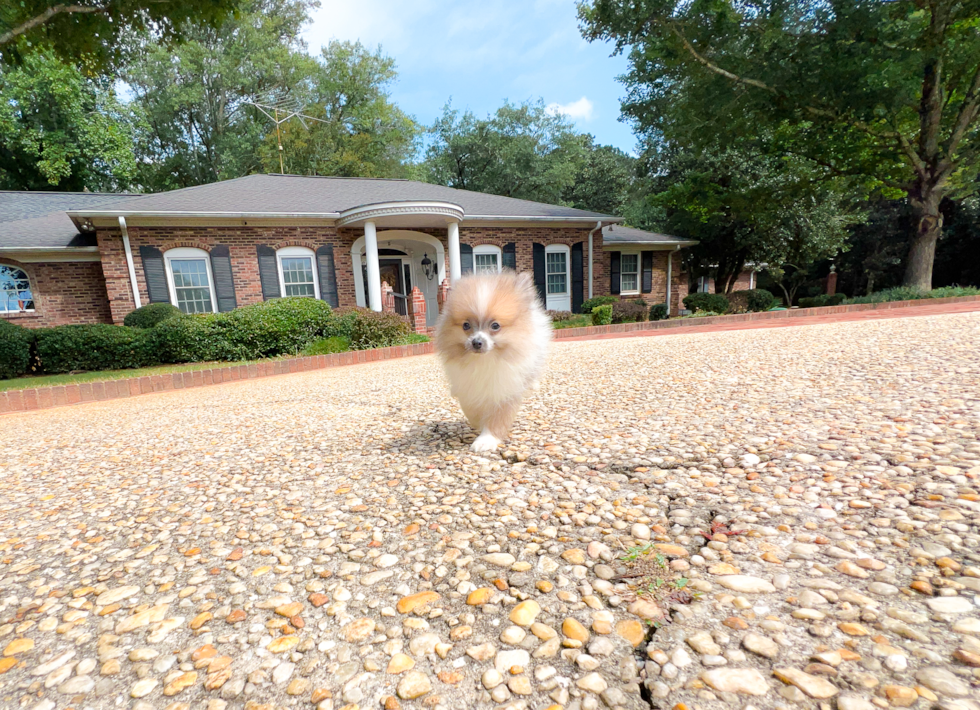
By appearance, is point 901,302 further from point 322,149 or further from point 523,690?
point 322,149

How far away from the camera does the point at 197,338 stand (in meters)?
10.4

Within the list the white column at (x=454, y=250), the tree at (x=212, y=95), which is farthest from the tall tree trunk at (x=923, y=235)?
the tree at (x=212, y=95)

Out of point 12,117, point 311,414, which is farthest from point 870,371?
point 12,117

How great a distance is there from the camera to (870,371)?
3.93m

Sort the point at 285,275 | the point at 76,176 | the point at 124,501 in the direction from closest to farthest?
the point at 124,501, the point at 285,275, the point at 76,176

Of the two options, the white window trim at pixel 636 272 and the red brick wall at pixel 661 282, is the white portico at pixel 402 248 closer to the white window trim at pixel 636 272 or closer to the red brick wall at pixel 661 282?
the red brick wall at pixel 661 282

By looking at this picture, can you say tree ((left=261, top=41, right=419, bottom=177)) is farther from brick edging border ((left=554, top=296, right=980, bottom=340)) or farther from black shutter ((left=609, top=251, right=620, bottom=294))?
brick edging border ((left=554, top=296, right=980, bottom=340))

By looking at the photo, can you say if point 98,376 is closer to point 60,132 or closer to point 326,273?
point 326,273

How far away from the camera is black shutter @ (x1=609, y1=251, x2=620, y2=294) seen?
18750mm

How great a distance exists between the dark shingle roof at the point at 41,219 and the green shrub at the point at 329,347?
9.81 meters

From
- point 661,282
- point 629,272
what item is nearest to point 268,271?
point 629,272

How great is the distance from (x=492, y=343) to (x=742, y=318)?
12726mm

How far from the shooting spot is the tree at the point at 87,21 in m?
7.73

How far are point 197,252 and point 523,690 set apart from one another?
53.0 feet
